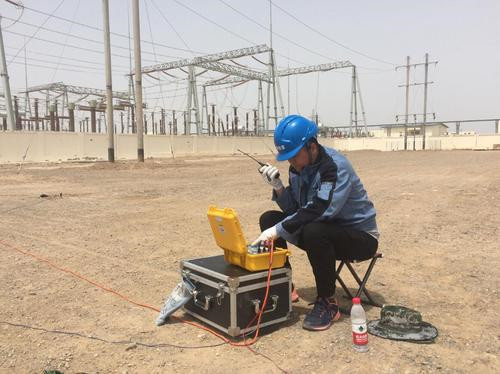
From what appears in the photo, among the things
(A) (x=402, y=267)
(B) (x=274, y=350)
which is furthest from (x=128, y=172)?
(B) (x=274, y=350)

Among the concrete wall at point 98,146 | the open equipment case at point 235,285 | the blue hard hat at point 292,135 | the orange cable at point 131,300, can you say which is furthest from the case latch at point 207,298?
the concrete wall at point 98,146

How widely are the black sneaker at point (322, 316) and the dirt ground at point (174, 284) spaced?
2.6 inches

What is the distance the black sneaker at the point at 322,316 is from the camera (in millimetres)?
3368

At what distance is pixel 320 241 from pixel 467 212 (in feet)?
20.0

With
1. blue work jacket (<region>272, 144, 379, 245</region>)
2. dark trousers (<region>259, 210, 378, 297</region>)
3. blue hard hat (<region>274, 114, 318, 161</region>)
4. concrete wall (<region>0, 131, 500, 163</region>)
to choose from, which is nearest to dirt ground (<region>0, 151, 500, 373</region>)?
dark trousers (<region>259, 210, 378, 297</region>)

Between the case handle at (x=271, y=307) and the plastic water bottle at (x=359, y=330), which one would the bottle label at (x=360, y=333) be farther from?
the case handle at (x=271, y=307)

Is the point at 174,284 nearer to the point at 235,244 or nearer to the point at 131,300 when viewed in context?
the point at 131,300

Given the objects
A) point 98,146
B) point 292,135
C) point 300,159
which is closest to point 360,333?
point 300,159

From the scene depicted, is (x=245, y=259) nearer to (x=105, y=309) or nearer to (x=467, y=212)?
(x=105, y=309)

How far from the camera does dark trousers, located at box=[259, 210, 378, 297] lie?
3318 mm

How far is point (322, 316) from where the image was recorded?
341 cm

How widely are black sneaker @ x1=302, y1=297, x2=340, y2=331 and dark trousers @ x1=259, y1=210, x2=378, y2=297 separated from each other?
0.06 meters

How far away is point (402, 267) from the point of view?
501 centimetres

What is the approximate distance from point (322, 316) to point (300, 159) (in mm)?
1155
